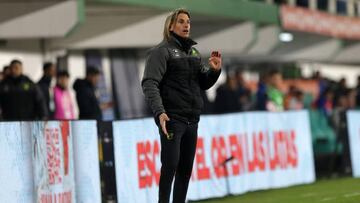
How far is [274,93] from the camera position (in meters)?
18.9

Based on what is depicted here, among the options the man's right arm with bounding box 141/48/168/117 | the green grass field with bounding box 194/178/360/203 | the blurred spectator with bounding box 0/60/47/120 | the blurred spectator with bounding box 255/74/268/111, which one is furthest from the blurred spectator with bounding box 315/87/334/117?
the man's right arm with bounding box 141/48/168/117

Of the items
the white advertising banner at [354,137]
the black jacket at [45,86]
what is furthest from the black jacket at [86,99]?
the white advertising banner at [354,137]

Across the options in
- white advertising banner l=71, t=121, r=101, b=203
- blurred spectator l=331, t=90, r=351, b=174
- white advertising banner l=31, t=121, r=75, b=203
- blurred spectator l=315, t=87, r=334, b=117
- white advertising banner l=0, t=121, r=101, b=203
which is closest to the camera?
white advertising banner l=0, t=121, r=101, b=203

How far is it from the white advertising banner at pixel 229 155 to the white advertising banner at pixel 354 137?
1500mm

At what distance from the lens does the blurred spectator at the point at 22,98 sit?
15328 mm

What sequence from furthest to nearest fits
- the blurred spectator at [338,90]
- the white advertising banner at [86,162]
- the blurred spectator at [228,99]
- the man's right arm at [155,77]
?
the blurred spectator at [338,90] < the blurred spectator at [228,99] < the white advertising banner at [86,162] < the man's right arm at [155,77]

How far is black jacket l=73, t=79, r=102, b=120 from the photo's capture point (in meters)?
16.1

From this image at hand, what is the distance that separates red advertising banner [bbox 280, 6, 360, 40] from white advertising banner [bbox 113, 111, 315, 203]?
24.7 feet

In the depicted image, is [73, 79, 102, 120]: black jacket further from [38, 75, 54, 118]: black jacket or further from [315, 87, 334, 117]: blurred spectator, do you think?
[315, 87, 334, 117]: blurred spectator

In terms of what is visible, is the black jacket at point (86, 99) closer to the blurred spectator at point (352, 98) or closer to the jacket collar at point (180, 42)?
the jacket collar at point (180, 42)

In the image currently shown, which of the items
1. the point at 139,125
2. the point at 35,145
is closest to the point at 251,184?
the point at 139,125

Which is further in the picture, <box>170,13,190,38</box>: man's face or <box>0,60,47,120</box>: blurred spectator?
<box>0,60,47,120</box>: blurred spectator

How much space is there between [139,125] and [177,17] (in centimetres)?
441

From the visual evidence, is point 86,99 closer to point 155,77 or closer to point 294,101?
point 294,101
